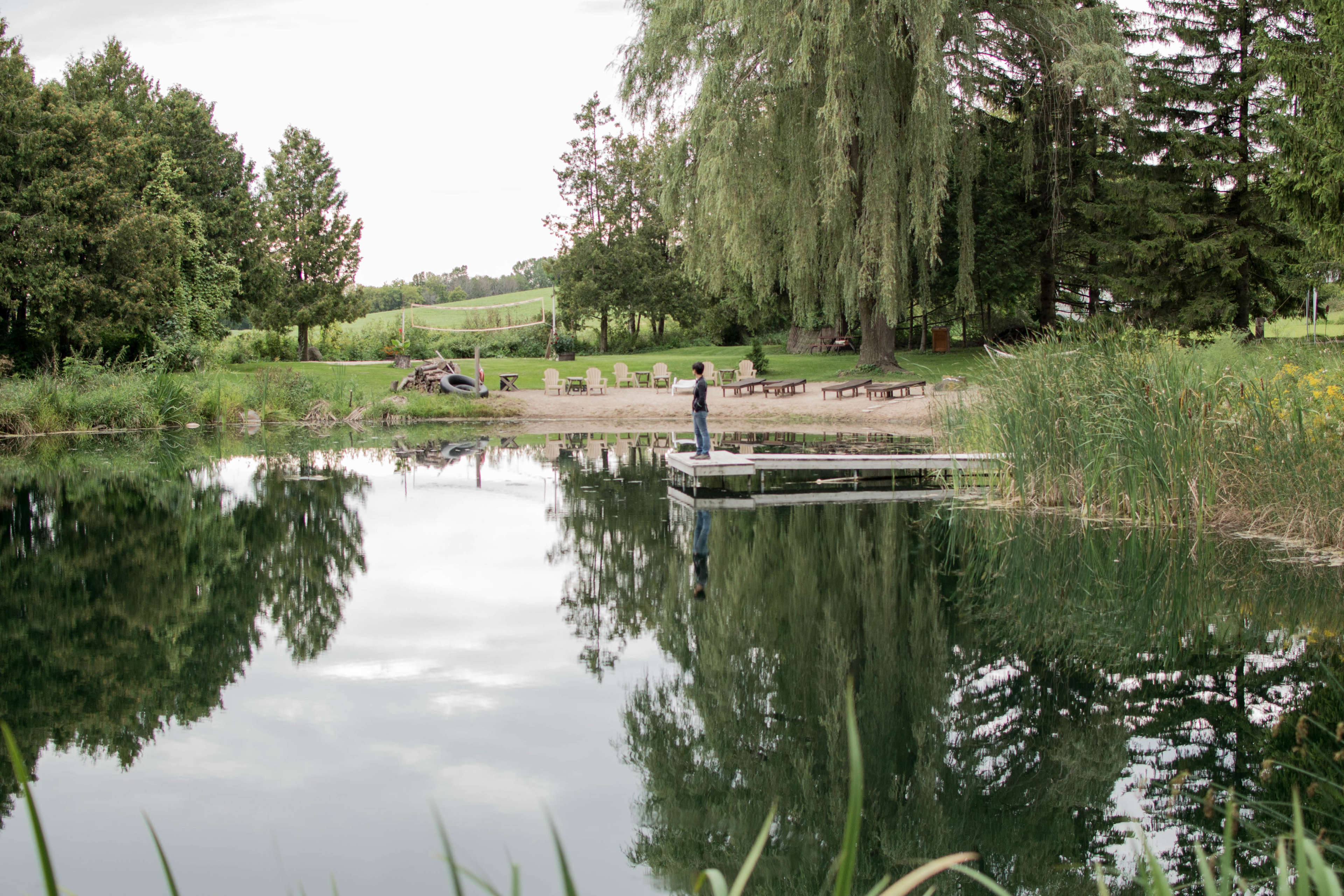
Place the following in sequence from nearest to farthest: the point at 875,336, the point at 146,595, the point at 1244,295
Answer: the point at 146,595 < the point at 1244,295 < the point at 875,336

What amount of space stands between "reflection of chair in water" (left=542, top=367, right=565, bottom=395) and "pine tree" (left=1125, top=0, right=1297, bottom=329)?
13.7m

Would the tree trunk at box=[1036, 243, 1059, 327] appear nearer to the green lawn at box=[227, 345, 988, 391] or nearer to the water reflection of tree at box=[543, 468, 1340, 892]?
the green lawn at box=[227, 345, 988, 391]

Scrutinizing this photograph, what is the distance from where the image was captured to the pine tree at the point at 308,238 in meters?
40.5

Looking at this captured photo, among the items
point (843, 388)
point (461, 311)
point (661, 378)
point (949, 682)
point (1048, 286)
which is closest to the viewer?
point (949, 682)

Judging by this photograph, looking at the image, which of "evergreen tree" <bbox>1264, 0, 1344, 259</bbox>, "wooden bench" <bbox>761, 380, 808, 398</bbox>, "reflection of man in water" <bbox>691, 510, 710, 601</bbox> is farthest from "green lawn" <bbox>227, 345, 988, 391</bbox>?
"reflection of man in water" <bbox>691, 510, 710, 601</bbox>

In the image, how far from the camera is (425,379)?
28172 millimetres

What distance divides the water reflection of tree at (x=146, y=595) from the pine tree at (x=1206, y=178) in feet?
60.6

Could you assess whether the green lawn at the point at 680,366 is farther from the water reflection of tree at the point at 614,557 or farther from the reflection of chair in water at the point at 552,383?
the water reflection of tree at the point at 614,557

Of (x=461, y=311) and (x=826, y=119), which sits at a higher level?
(x=826, y=119)

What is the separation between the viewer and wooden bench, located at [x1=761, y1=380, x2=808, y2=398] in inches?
973

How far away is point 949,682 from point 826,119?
1825 cm

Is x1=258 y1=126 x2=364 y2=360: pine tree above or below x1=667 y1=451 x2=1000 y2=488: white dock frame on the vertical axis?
above

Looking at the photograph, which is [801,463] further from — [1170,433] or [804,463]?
[1170,433]

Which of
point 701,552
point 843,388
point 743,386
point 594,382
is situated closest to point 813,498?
point 701,552
